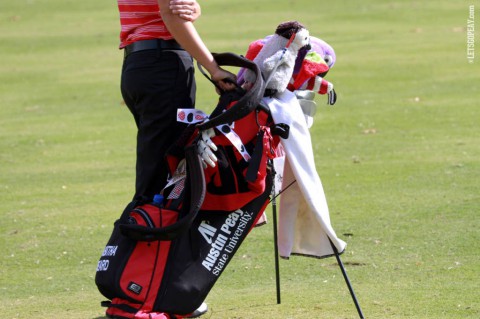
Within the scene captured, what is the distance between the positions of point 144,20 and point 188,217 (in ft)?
3.47

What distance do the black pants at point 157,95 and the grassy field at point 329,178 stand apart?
3.23 feet

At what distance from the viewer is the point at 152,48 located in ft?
15.6

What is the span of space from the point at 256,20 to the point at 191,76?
1838 cm

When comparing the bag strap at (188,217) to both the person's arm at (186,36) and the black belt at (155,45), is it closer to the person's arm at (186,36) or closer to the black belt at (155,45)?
the person's arm at (186,36)

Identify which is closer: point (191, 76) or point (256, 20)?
point (191, 76)

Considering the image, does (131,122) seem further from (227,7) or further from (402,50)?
(227,7)

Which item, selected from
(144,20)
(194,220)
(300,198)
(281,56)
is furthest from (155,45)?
(300,198)

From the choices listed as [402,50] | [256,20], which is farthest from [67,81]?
[256,20]

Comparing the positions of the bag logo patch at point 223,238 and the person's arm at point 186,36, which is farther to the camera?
the bag logo patch at point 223,238

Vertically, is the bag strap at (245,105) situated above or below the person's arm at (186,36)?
below

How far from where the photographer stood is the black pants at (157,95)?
15.6 ft

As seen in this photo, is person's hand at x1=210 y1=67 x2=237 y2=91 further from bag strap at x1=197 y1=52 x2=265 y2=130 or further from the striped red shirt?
the striped red shirt

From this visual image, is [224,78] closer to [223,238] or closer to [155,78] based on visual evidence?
[155,78]

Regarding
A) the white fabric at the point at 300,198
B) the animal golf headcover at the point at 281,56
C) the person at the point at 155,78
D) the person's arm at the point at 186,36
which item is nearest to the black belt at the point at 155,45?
the person at the point at 155,78
